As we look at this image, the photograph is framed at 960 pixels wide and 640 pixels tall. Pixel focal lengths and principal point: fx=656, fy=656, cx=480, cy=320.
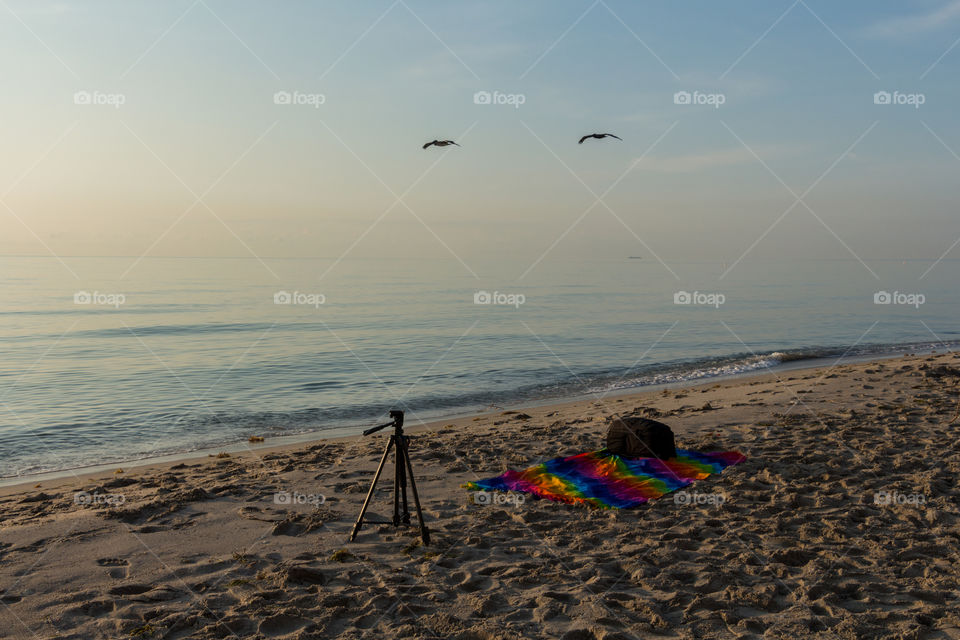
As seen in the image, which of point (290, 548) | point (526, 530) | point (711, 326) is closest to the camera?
point (290, 548)

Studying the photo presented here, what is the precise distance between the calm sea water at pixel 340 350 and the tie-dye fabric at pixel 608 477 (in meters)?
6.13

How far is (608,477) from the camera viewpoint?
8336 mm

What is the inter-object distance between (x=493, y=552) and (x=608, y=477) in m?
2.61

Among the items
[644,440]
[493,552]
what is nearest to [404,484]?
[493,552]

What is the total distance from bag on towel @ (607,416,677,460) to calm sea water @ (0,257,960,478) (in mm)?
6388

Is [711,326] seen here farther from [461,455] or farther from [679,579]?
[679,579]

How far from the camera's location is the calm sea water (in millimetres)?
14164

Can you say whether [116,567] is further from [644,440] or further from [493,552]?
[644,440]

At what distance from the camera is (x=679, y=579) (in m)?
5.55

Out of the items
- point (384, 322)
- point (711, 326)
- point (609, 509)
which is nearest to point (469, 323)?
point (384, 322)

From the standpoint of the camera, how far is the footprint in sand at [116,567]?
568 centimetres

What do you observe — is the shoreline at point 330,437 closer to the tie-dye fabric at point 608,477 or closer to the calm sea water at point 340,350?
the calm sea water at point 340,350

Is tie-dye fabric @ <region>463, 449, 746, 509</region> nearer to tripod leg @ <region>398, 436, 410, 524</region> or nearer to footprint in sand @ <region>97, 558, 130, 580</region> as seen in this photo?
tripod leg @ <region>398, 436, 410, 524</region>

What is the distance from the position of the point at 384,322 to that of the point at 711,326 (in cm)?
1629
